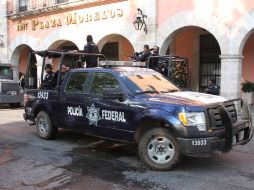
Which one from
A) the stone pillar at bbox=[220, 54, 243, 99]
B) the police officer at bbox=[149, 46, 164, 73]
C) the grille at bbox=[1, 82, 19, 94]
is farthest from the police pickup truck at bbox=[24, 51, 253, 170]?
the grille at bbox=[1, 82, 19, 94]

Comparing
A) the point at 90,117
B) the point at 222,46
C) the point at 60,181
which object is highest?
the point at 222,46

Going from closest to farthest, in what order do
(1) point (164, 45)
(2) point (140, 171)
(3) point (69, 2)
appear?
(2) point (140, 171), (1) point (164, 45), (3) point (69, 2)

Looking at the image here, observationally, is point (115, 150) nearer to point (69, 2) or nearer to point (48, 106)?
point (48, 106)

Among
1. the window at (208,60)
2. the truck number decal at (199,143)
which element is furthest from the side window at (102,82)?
the window at (208,60)

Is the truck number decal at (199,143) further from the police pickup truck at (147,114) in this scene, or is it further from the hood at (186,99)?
the hood at (186,99)

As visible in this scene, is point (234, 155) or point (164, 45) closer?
point (234, 155)

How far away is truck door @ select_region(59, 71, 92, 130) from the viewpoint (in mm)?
7910

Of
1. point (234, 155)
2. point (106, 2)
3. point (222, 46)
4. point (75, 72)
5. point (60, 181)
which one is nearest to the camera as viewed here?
point (60, 181)

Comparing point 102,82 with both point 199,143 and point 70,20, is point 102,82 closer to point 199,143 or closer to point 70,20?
point 199,143

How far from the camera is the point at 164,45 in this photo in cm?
1599

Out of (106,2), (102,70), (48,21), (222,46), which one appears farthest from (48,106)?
(48,21)

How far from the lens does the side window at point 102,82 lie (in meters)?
7.41

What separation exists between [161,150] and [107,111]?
1.37m

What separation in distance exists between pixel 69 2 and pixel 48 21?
2.11m
